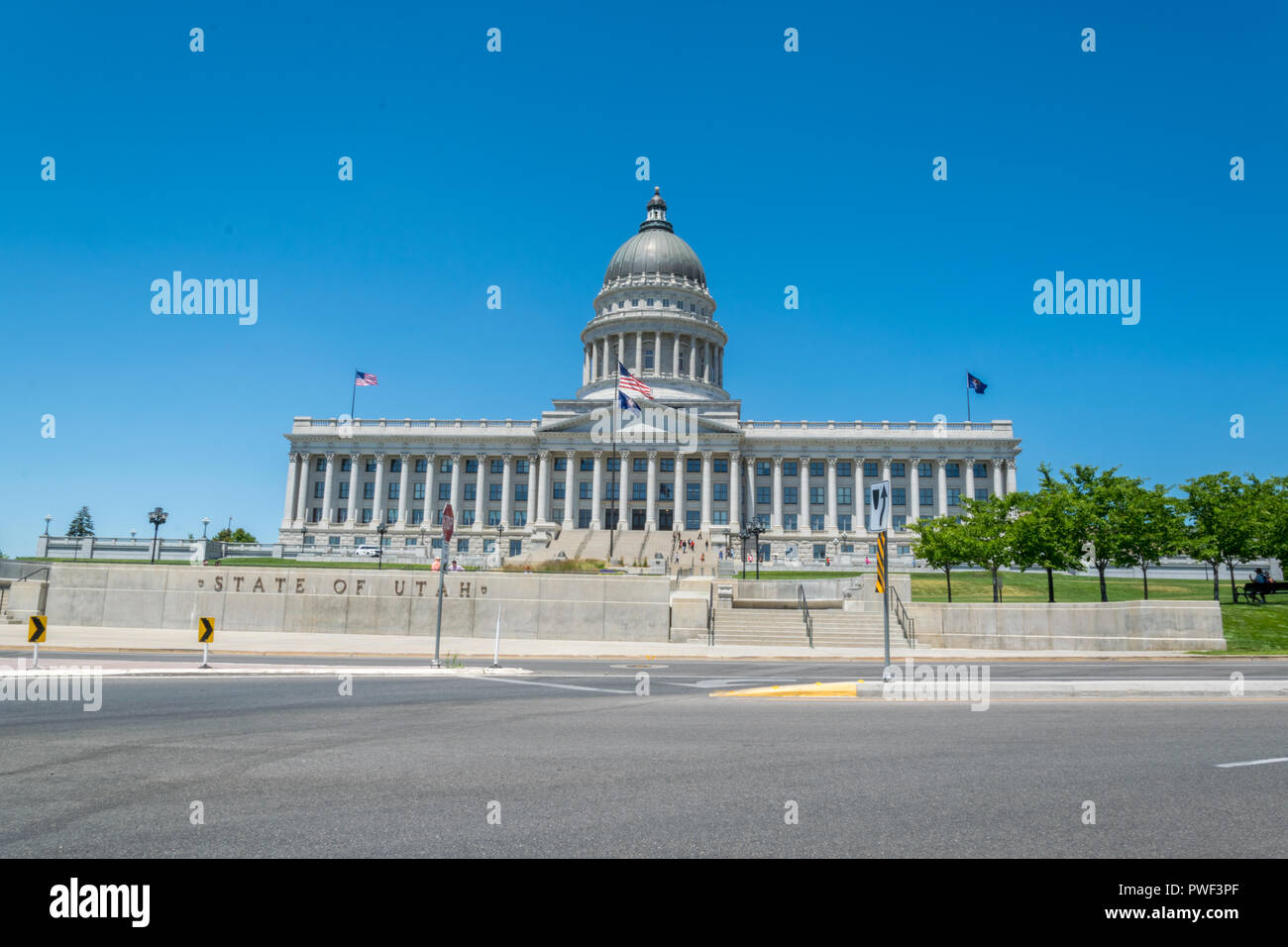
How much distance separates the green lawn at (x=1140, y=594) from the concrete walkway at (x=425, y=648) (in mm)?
6993

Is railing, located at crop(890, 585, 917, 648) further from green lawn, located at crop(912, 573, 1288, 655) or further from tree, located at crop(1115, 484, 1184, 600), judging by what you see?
tree, located at crop(1115, 484, 1184, 600)

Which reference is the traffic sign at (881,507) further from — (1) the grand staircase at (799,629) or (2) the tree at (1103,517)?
(2) the tree at (1103,517)

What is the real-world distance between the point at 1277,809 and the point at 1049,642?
2613 cm

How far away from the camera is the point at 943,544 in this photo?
4741 centimetres

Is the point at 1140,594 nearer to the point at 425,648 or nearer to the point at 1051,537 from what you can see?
the point at 1051,537

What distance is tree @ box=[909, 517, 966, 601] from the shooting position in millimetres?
46750

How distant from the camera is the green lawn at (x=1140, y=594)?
31.5 m

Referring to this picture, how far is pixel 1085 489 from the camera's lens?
4372 centimetres

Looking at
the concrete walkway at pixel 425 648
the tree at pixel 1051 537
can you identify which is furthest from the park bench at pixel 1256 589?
the concrete walkway at pixel 425 648

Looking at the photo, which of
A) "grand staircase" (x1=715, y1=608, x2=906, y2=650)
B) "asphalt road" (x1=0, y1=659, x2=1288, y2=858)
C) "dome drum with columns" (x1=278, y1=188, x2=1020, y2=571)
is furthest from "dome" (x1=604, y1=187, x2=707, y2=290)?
"asphalt road" (x1=0, y1=659, x2=1288, y2=858)

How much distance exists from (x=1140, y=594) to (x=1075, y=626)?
2610 cm

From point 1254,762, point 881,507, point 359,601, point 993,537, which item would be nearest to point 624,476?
point 993,537

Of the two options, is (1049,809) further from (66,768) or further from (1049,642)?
(1049,642)

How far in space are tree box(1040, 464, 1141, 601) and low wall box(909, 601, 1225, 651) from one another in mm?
12120
